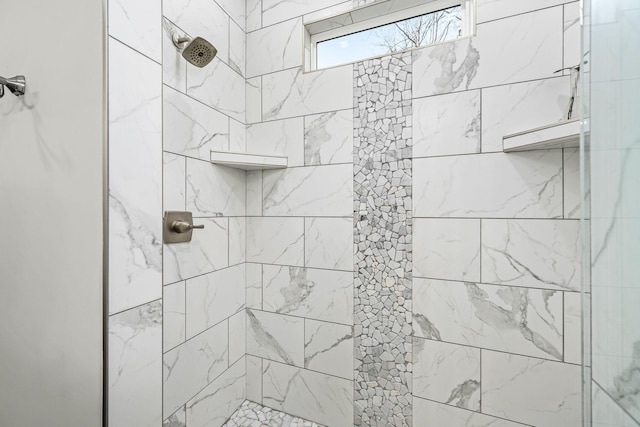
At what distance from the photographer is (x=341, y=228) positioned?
1.32 m

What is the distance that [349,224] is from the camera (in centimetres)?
130

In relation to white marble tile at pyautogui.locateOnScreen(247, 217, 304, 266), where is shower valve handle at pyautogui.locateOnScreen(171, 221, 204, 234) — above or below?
above

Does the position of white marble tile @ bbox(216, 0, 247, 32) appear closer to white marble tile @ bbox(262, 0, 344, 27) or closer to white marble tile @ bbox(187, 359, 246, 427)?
Answer: white marble tile @ bbox(262, 0, 344, 27)

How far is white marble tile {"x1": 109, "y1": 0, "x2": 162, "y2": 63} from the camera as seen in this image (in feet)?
2.59

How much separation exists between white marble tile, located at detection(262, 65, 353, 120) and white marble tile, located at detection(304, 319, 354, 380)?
102 cm

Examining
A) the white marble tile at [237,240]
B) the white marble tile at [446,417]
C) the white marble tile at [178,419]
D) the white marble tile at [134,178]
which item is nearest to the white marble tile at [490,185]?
the white marble tile at [446,417]

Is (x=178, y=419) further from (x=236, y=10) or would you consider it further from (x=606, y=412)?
(x=236, y=10)

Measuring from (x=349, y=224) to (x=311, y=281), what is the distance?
33 centimetres

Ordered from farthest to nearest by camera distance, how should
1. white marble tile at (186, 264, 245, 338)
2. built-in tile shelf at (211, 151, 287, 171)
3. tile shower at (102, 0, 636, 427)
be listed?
built-in tile shelf at (211, 151, 287, 171)
white marble tile at (186, 264, 245, 338)
tile shower at (102, 0, 636, 427)

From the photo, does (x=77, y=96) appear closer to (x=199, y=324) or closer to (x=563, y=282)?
(x=199, y=324)

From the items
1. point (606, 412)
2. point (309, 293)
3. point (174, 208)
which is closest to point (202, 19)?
point (174, 208)

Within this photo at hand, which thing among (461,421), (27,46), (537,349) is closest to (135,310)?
(27,46)

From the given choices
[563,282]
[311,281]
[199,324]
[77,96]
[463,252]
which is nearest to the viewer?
[77,96]

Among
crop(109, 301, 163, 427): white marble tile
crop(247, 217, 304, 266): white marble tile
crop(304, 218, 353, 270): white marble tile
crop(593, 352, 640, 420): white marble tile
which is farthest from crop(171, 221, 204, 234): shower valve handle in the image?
crop(593, 352, 640, 420): white marble tile
